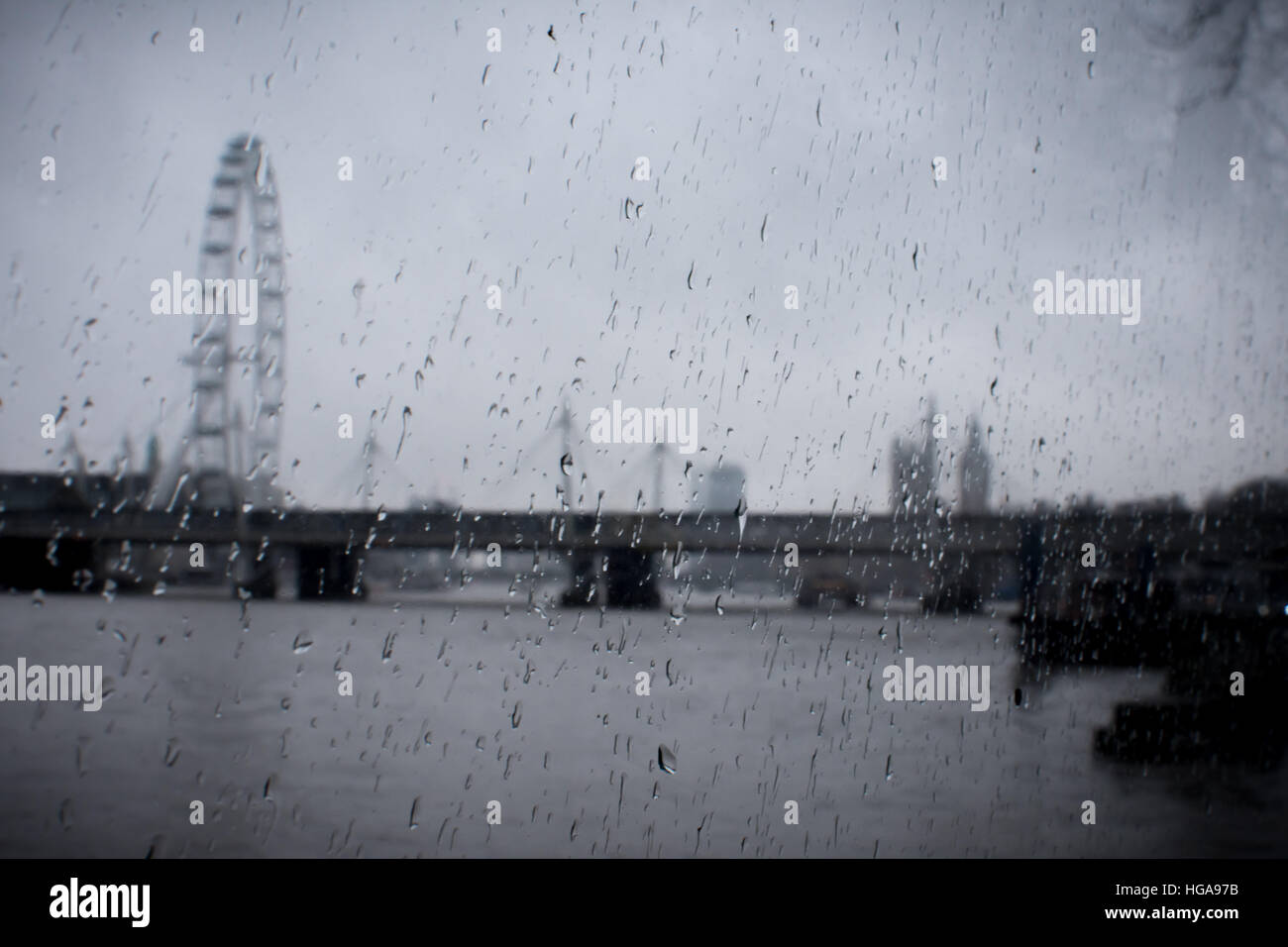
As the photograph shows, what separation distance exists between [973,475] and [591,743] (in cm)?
114

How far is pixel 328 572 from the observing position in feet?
6.47

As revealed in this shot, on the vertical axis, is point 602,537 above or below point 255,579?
above

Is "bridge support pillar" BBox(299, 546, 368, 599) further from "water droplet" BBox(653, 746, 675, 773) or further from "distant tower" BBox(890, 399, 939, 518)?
"distant tower" BBox(890, 399, 939, 518)

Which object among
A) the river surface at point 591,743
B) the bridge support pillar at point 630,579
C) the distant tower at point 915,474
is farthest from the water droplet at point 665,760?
the distant tower at point 915,474

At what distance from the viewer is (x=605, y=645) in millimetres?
1965

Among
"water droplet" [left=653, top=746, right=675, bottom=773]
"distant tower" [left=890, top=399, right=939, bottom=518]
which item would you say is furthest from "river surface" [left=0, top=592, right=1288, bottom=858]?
"distant tower" [left=890, top=399, right=939, bottom=518]

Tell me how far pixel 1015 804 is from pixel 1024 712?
0.77 feet

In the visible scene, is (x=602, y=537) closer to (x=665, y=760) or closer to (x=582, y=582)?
(x=582, y=582)

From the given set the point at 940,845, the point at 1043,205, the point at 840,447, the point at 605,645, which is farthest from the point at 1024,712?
the point at 1043,205

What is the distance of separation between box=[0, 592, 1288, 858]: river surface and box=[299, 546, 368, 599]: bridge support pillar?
5 centimetres

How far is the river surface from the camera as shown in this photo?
1.96 metres
